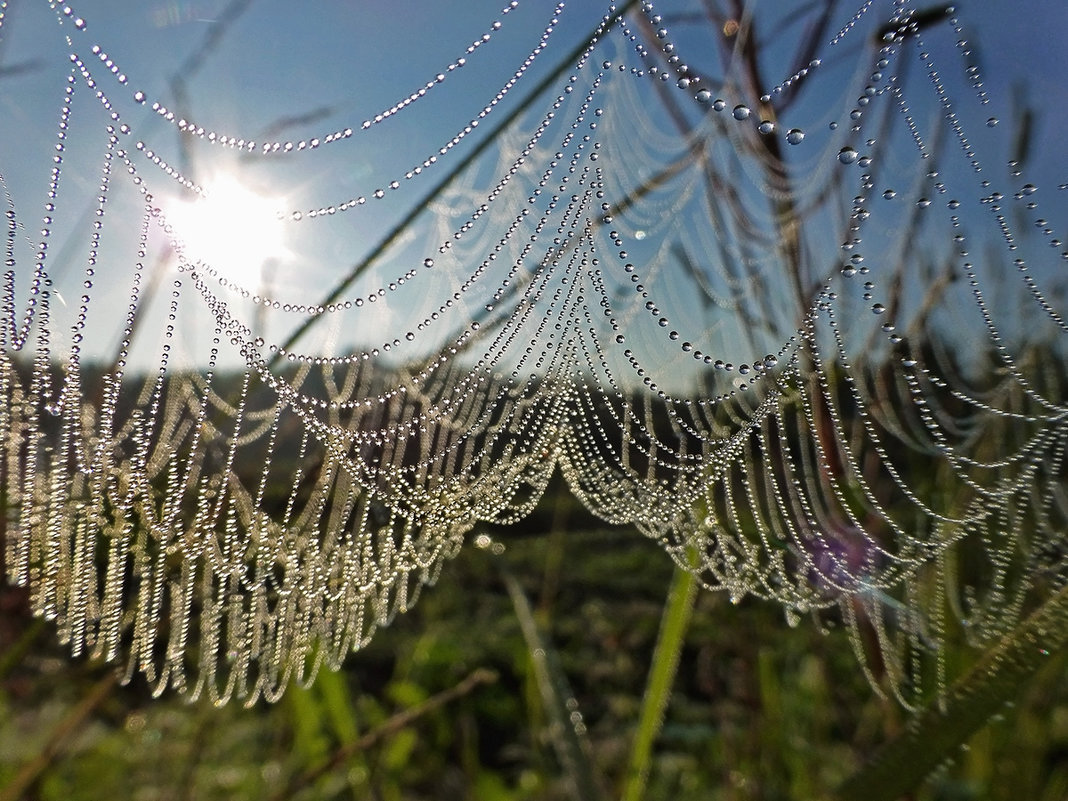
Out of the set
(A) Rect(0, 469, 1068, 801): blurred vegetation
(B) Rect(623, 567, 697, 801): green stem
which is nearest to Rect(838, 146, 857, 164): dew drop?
(B) Rect(623, 567, 697, 801): green stem

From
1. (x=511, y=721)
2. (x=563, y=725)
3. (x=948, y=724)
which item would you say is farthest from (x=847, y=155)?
(x=511, y=721)

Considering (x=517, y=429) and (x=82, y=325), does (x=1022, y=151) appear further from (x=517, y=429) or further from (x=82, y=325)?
(x=82, y=325)

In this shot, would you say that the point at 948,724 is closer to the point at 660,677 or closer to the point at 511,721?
the point at 660,677

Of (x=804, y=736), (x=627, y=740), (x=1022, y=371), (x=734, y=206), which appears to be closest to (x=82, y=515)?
(x=734, y=206)

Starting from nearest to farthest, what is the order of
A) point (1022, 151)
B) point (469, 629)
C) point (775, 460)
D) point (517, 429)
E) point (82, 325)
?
point (82, 325), point (1022, 151), point (517, 429), point (775, 460), point (469, 629)

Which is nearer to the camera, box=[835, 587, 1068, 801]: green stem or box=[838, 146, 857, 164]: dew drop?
box=[835, 587, 1068, 801]: green stem

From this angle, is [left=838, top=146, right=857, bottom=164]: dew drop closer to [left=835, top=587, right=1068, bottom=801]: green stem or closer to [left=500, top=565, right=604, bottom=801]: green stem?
[left=835, top=587, right=1068, bottom=801]: green stem

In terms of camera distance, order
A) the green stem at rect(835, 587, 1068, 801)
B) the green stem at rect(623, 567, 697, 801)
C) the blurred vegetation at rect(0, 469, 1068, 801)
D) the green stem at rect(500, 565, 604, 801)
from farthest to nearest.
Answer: the blurred vegetation at rect(0, 469, 1068, 801), the green stem at rect(623, 567, 697, 801), the green stem at rect(500, 565, 604, 801), the green stem at rect(835, 587, 1068, 801)
